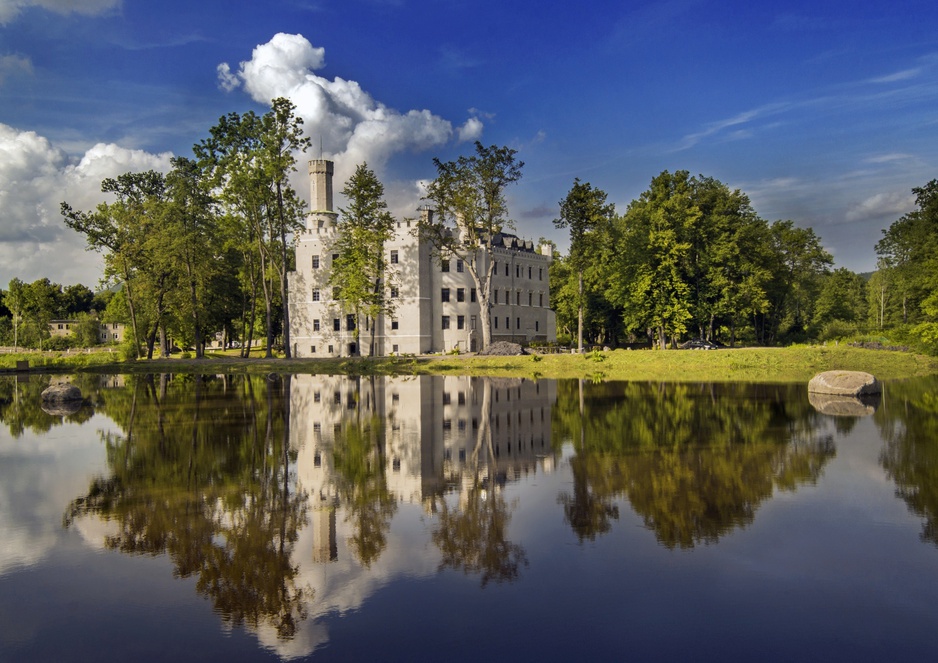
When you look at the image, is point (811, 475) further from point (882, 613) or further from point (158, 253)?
point (158, 253)

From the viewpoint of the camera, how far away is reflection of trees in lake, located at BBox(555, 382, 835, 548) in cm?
1116

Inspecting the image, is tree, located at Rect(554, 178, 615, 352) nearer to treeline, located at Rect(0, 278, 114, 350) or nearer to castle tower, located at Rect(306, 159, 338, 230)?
castle tower, located at Rect(306, 159, 338, 230)

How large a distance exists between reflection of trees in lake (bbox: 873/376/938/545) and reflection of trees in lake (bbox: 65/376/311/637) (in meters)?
9.69

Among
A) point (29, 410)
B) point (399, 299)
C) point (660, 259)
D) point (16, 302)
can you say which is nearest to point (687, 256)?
point (660, 259)

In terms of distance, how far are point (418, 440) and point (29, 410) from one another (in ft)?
68.7

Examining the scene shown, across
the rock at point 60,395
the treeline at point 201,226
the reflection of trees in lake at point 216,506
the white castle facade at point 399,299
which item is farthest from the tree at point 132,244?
the reflection of trees in lake at point 216,506

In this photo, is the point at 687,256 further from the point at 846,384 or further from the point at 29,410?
the point at 29,410

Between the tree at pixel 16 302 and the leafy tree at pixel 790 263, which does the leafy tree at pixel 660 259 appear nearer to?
the leafy tree at pixel 790 263

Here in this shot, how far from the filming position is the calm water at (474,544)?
7012 millimetres

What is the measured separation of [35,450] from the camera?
61.9 feet

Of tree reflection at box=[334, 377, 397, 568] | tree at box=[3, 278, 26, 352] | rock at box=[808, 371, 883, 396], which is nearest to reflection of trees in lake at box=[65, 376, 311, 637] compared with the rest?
tree reflection at box=[334, 377, 397, 568]

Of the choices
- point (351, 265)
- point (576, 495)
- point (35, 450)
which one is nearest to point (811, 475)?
point (576, 495)

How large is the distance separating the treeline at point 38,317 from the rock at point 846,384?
7620cm

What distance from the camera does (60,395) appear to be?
31406 mm
